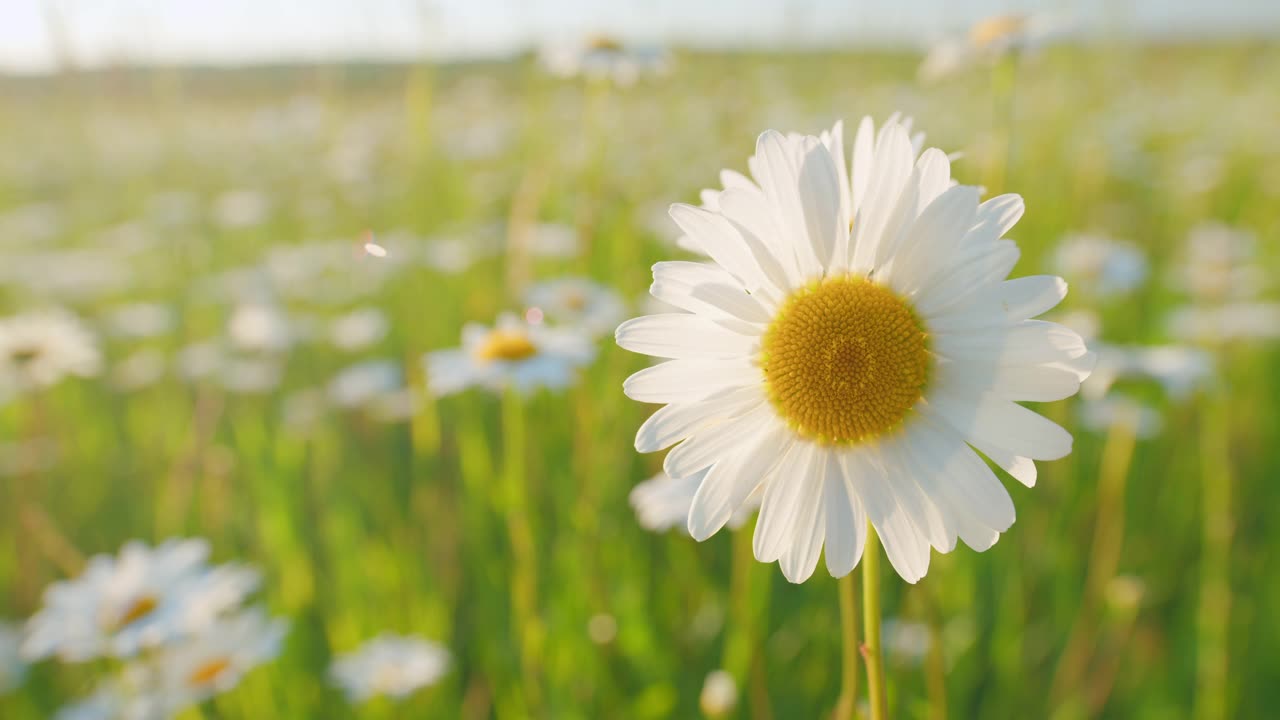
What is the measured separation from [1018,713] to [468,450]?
1523mm

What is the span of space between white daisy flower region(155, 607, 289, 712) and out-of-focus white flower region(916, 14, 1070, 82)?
6.67 feet

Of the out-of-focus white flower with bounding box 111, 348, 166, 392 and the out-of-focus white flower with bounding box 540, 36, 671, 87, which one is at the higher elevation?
the out-of-focus white flower with bounding box 540, 36, 671, 87

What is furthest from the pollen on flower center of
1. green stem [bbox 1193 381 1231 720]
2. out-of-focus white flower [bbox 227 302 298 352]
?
out-of-focus white flower [bbox 227 302 298 352]

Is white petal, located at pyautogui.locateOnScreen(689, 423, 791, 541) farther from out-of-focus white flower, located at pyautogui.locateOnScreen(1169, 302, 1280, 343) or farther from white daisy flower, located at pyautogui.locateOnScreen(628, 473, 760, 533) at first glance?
out-of-focus white flower, located at pyautogui.locateOnScreen(1169, 302, 1280, 343)

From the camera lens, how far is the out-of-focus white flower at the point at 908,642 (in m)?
1.54

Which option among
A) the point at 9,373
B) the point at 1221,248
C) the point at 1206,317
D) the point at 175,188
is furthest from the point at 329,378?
the point at 1221,248

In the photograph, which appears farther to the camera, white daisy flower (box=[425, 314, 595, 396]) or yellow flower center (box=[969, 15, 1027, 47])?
yellow flower center (box=[969, 15, 1027, 47])

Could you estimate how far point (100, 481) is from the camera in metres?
2.75

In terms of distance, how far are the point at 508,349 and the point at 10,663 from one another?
1.38 metres

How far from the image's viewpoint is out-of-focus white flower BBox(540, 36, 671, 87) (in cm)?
244

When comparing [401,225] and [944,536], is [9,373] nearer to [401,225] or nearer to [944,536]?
[944,536]

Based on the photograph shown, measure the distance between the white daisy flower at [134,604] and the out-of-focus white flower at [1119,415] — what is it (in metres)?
1.93

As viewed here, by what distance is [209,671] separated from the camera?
153 cm

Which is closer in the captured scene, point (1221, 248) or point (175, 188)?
point (1221, 248)
